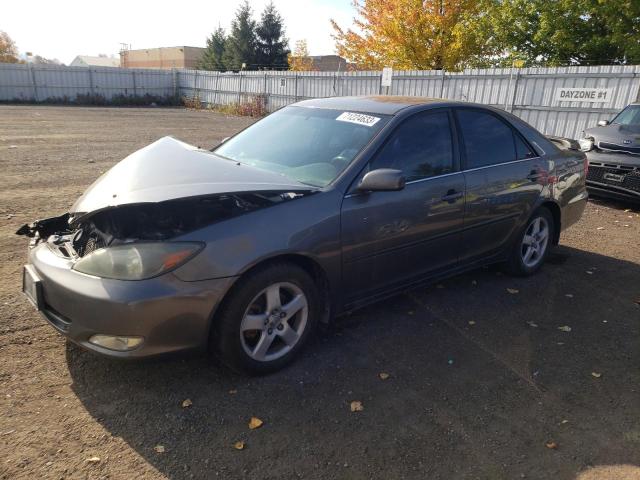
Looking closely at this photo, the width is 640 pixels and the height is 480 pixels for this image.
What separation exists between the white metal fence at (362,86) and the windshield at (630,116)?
10.9 ft

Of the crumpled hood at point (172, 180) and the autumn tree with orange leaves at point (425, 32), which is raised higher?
the autumn tree with orange leaves at point (425, 32)

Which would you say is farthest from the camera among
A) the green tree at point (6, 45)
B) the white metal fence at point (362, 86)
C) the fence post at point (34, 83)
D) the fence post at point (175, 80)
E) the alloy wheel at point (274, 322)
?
the green tree at point (6, 45)

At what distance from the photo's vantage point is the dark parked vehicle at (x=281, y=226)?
2.61m

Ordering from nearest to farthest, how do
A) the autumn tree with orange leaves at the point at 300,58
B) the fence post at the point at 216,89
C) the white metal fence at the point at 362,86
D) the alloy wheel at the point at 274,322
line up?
the alloy wheel at the point at 274,322 → the white metal fence at the point at 362,86 → the fence post at the point at 216,89 → the autumn tree with orange leaves at the point at 300,58

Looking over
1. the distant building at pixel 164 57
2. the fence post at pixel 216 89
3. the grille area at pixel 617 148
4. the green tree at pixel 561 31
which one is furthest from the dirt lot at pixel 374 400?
the distant building at pixel 164 57

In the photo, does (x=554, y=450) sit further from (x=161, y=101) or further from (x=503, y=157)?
(x=161, y=101)

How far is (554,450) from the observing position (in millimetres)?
2578

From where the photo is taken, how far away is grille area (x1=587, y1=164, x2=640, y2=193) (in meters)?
7.72

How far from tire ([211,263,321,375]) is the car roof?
155 centimetres

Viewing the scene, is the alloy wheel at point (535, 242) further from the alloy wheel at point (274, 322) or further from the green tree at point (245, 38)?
the green tree at point (245, 38)

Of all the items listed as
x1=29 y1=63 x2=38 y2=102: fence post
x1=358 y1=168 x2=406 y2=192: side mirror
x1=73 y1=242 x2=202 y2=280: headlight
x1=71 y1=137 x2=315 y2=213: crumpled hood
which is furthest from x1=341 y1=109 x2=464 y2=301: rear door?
x1=29 y1=63 x2=38 y2=102: fence post

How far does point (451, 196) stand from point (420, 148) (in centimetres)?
46

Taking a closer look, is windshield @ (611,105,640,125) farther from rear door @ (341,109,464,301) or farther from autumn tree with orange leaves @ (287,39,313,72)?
autumn tree with orange leaves @ (287,39,313,72)

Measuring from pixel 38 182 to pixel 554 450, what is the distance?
832cm
